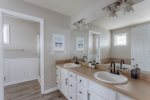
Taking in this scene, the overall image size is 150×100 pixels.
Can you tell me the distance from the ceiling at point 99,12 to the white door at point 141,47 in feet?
0.48

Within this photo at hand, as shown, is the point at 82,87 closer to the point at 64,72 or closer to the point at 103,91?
the point at 103,91

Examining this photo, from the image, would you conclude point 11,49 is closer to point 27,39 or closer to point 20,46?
point 20,46

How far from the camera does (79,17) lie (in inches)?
108

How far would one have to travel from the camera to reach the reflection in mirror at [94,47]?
6.83ft

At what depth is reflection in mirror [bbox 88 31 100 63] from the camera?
81.9 inches

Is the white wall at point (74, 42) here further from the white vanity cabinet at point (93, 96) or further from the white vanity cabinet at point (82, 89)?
the white vanity cabinet at point (93, 96)

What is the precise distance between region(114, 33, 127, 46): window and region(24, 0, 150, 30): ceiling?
17cm

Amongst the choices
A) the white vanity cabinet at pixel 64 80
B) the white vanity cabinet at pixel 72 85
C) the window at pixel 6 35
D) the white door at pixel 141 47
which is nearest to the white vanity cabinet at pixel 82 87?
the white vanity cabinet at pixel 72 85

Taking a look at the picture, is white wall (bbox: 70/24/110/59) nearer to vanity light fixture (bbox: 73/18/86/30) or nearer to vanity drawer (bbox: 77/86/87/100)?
vanity light fixture (bbox: 73/18/86/30)

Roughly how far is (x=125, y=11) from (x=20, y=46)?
3778 mm

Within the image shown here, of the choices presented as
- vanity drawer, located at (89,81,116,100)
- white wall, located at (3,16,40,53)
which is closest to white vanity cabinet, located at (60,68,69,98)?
vanity drawer, located at (89,81,116,100)

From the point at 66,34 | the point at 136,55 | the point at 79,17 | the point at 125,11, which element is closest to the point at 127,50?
the point at 136,55

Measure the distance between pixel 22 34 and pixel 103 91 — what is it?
374 centimetres

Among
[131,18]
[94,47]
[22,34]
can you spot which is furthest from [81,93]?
[22,34]
